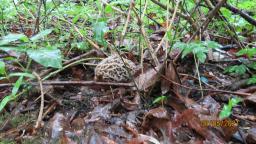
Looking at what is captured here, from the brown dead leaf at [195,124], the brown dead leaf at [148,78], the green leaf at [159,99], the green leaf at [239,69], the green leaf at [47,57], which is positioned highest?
the green leaf at [47,57]

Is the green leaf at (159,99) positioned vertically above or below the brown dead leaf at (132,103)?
above

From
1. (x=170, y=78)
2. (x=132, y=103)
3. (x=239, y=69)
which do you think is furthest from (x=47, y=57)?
(x=239, y=69)

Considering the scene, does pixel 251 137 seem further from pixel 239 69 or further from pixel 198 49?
pixel 239 69

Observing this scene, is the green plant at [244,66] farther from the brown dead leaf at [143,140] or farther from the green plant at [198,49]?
the brown dead leaf at [143,140]

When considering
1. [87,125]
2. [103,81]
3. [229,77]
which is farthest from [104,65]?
[229,77]

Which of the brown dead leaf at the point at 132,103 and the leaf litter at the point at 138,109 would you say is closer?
the leaf litter at the point at 138,109

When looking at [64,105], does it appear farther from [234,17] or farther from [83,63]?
[234,17]

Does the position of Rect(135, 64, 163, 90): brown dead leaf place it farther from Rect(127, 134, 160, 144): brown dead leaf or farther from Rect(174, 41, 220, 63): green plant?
Rect(127, 134, 160, 144): brown dead leaf

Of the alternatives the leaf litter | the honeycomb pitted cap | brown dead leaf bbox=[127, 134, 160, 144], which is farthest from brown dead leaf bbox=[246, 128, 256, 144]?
the honeycomb pitted cap

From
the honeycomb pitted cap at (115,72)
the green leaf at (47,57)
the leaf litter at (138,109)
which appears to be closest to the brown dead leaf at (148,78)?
the leaf litter at (138,109)
